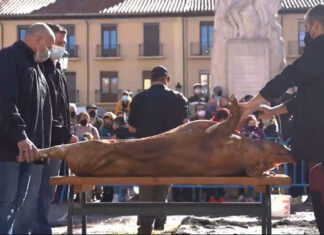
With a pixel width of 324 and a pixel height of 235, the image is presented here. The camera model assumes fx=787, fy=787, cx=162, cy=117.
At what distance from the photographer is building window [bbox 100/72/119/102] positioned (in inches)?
2004

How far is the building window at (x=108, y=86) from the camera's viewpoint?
167ft

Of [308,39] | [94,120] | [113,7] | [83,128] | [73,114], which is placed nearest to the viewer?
[308,39]

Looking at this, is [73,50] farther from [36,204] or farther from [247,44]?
[36,204]

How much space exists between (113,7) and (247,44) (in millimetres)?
32260

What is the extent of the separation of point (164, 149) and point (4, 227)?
4.73ft

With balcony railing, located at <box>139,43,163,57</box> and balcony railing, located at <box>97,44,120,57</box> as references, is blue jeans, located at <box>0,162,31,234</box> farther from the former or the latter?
balcony railing, located at <box>97,44,120,57</box>

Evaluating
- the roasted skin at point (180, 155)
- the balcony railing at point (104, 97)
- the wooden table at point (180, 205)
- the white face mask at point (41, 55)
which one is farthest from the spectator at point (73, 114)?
the balcony railing at point (104, 97)

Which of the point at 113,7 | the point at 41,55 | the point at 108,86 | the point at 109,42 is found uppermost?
the point at 113,7

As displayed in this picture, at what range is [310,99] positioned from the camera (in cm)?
603

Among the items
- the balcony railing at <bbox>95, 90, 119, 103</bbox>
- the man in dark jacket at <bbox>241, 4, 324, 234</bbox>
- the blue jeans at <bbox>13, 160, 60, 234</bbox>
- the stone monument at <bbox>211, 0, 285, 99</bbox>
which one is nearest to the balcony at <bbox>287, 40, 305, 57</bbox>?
the balcony railing at <bbox>95, 90, 119, 103</bbox>

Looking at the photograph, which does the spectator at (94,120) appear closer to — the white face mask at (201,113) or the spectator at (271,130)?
the white face mask at (201,113)

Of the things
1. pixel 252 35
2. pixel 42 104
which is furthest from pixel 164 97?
pixel 252 35

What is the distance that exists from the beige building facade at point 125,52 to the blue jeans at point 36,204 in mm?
41372

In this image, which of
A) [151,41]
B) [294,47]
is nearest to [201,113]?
[294,47]
